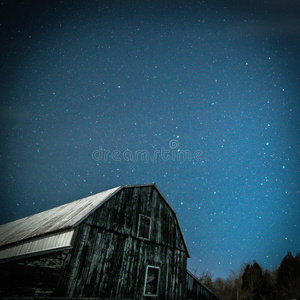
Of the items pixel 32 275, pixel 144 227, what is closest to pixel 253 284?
pixel 144 227

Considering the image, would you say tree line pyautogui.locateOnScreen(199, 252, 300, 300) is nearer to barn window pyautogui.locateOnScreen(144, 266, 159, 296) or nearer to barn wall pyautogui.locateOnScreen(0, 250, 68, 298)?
barn window pyautogui.locateOnScreen(144, 266, 159, 296)

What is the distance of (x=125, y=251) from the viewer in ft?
39.5

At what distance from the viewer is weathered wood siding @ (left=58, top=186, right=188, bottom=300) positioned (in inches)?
401

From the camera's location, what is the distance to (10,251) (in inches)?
563

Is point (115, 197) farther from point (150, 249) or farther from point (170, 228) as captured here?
point (170, 228)

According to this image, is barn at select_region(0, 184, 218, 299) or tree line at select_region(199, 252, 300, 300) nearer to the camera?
barn at select_region(0, 184, 218, 299)

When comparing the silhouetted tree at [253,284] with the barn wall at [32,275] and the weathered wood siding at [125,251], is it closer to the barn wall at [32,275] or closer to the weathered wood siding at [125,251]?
the weathered wood siding at [125,251]

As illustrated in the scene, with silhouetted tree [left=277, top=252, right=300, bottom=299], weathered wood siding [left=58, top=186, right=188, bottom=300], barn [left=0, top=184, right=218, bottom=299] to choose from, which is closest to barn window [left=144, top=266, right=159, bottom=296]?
barn [left=0, top=184, right=218, bottom=299]

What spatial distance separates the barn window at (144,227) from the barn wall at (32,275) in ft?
16.4

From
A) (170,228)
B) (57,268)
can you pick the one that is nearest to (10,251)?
(57,268)

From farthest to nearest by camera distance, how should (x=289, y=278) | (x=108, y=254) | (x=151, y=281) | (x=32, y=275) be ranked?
1. (x=289, y=278)
2. (x=151, y=281)
3. (x=108, y=254)
4. (x=32, y=275)

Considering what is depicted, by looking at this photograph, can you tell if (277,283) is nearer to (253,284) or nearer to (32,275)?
(253,284)

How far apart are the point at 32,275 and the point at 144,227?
22.4ft

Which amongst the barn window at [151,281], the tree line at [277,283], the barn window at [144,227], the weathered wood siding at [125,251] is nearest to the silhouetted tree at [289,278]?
the tree line at [277,283]
